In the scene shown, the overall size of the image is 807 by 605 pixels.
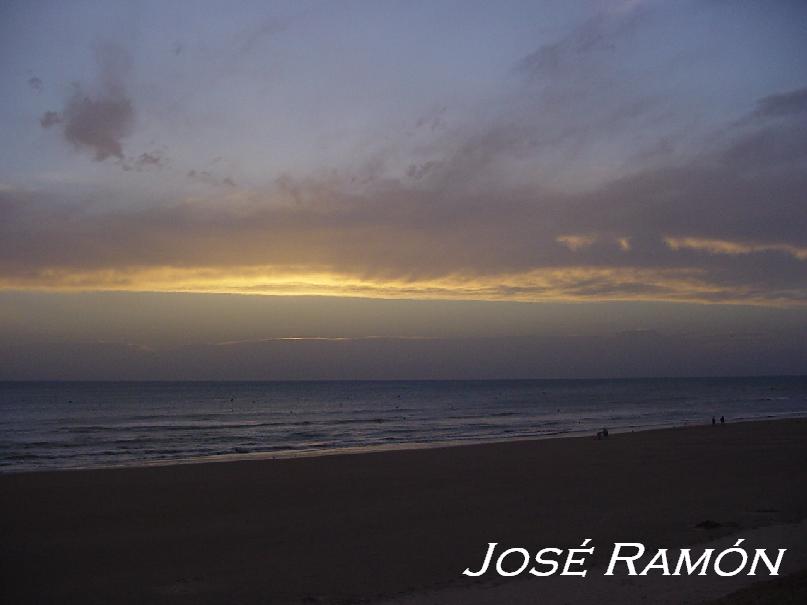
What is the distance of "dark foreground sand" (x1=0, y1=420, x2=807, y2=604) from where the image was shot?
10.5 meters

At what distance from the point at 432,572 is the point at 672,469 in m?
15.1

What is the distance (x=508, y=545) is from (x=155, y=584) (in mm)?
6234

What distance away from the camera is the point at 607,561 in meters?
10.9

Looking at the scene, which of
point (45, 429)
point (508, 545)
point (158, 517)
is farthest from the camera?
point (45, 429)

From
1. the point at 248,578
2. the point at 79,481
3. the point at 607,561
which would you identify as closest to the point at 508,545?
the point at 607,561

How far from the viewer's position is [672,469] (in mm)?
22875

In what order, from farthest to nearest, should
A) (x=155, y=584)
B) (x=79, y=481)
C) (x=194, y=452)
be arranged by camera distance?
(x=194, y=452) → (x=79, y=481) → (x=155, y=584)

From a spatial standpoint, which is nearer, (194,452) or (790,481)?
(790,481)

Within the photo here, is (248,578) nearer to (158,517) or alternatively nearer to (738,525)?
(158,517)

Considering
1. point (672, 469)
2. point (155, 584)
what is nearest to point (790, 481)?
point (672, 469)

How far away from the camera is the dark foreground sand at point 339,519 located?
10.5 m

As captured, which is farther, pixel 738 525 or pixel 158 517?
pixel 158 517

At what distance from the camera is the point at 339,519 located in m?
15.1

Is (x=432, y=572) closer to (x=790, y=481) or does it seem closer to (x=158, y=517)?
(x=158, y=517)
